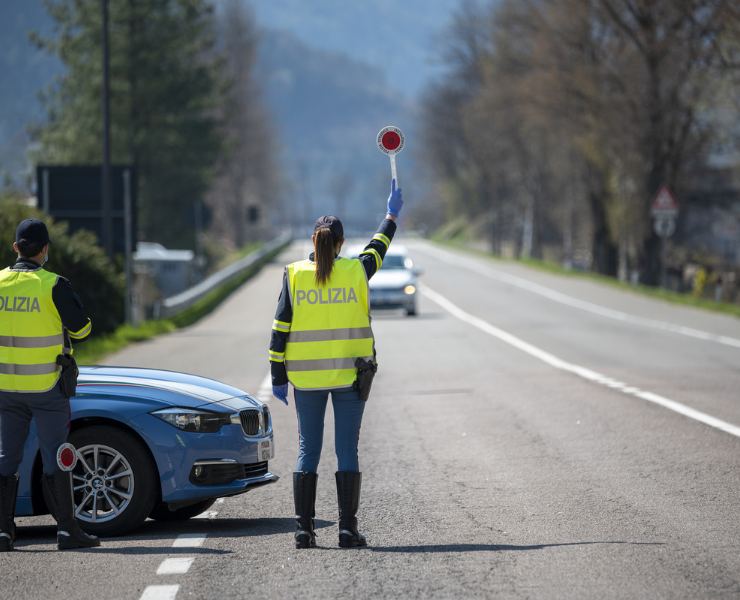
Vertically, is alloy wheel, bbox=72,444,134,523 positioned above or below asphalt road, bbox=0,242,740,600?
above

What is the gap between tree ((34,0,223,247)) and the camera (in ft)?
225

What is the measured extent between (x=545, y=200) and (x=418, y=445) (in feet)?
285

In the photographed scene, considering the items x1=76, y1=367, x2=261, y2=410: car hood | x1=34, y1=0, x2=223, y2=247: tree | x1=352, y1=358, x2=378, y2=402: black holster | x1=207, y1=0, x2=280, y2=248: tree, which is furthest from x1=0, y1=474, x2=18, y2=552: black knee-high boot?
x1=207, y1=0, x2=280, y2=248: tree

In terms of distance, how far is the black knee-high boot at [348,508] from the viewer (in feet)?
26.7

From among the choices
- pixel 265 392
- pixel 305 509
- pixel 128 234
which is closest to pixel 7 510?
pixel 305 509

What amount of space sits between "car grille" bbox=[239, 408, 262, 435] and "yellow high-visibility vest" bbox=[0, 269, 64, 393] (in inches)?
47.3

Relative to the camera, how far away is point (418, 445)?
12.9m

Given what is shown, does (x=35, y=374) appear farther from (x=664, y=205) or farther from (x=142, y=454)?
(x=664, y=205)

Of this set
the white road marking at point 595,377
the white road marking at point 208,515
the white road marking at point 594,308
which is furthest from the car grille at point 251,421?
the white road marking at point 594,308

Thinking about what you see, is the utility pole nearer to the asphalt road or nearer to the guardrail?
the guardrail

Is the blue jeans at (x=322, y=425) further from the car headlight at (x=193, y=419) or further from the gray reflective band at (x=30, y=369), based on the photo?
the gray reflective band at (x=30, y=369)

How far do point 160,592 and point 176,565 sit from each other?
0.68m

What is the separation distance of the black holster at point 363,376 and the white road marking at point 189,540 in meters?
1.24

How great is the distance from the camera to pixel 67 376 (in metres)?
8.41
